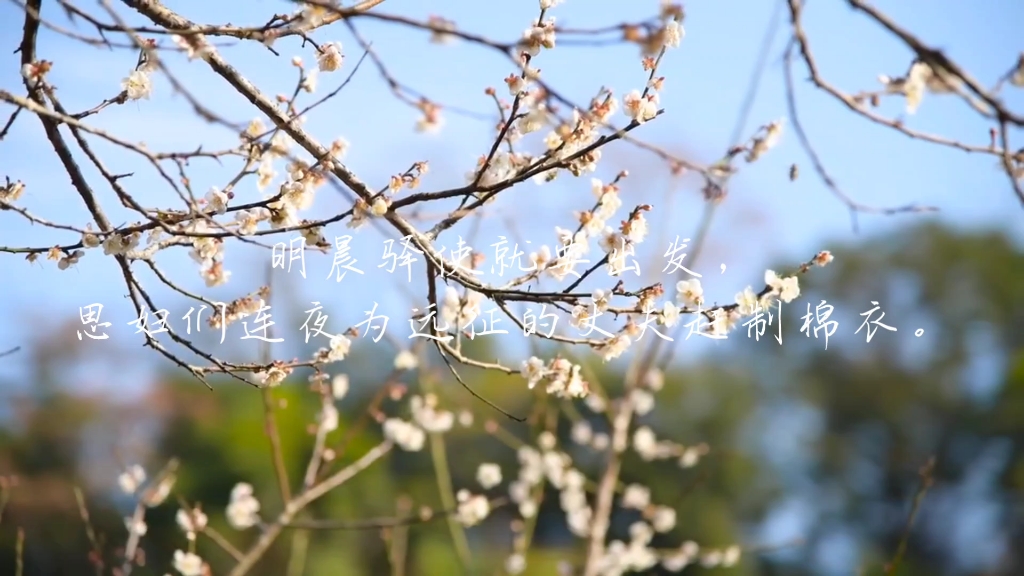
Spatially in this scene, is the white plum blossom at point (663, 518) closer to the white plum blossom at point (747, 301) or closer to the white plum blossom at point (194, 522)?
the white plum blossom at point (194, 522)

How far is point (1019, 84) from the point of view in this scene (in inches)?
33.6

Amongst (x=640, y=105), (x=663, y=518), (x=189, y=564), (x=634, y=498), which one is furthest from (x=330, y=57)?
(x=634, y=498)

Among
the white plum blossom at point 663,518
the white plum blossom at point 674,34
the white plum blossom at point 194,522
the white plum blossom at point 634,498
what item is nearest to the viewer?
the white plum blossom at point 674,34

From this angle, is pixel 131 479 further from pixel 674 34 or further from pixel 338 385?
pixel 674 34

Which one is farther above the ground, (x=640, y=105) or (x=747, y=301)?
(x=640, y=105)

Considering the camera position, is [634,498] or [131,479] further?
[634,498]

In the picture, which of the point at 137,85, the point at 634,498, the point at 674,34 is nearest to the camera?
the point at 674,34

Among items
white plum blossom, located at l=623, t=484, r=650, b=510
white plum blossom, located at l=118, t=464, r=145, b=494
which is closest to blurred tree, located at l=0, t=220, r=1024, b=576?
white plum blossom, located at l=623, t=484, r=650, b=510

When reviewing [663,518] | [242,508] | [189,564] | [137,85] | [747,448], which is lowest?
[189,564]

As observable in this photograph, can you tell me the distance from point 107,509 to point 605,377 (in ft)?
11.6

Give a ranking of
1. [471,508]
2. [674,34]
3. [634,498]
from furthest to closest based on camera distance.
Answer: [634,498], [471,508], [674,34]

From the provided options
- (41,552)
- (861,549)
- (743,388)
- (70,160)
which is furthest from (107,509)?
(70,160)

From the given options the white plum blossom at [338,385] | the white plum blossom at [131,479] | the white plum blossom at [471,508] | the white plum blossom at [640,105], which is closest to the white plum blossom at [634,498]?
the white plum blossom at [471,508]

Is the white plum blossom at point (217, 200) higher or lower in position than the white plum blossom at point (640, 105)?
lower
